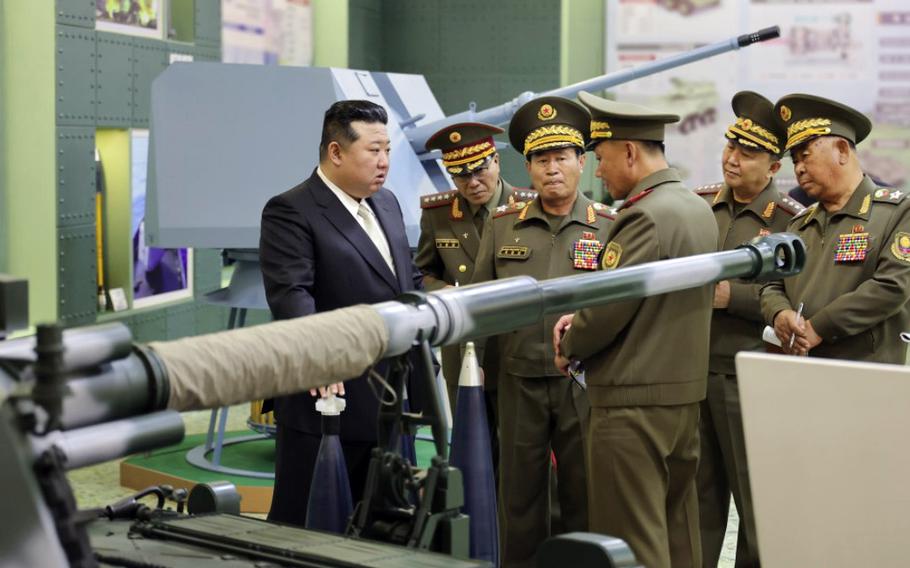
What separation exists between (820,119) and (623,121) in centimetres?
76

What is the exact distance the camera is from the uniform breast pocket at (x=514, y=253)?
4094mm

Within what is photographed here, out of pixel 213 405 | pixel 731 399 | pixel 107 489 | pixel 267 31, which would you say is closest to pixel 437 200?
pixel 731 399

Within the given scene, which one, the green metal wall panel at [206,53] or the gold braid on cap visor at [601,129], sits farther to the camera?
the green metal wall panel at [206,53]

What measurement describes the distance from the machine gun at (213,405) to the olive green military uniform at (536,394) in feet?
7.19

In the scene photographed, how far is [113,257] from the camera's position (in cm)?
746

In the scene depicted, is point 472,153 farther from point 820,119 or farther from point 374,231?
point 820,119

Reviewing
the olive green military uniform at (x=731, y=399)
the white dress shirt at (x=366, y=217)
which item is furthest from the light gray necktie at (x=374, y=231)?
the olive green military uniform at (x=731, y=399)

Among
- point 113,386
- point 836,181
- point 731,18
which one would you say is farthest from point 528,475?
point 731,18

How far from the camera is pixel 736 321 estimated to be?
14.4 feet

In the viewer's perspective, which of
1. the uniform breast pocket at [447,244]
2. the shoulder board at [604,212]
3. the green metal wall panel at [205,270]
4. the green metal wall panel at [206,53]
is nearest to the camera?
the shoulder board at [604,212]

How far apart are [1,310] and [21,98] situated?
5.36 m

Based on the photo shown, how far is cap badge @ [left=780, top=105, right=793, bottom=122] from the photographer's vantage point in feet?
13.2

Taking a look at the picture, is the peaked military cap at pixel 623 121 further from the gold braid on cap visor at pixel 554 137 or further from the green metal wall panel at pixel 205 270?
the green metal wall panel at pixel 205 270

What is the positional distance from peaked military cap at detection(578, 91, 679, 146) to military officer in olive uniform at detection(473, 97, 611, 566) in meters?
0.46
